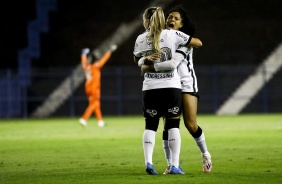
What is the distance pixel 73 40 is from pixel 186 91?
26500 mm

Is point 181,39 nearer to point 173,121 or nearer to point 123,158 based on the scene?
point 173,121

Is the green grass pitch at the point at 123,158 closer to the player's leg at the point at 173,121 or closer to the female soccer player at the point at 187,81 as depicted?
the player's leg at the point at 173,121

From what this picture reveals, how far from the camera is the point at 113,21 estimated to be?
3728 cm

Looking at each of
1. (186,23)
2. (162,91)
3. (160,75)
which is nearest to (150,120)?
(162,91)

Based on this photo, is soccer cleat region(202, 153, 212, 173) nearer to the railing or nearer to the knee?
the knee

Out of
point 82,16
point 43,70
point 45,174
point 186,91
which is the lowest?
point 45,174

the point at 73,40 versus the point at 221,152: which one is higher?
the point at 73,40

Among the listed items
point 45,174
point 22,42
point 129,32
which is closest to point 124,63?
point 129,32

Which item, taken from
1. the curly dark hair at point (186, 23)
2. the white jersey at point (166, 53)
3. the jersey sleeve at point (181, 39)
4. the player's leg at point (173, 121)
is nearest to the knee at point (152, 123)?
the player's leg at point (173, 121)

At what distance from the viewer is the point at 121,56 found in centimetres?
3712

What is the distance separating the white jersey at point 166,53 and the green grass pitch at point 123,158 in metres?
1.14

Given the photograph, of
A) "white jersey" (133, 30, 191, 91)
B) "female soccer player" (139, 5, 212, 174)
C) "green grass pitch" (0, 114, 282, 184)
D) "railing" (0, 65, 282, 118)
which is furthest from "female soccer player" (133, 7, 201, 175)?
"railing" (0, 65, 282, 118)

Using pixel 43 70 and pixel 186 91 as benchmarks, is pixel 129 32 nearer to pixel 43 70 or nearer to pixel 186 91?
pixel 43 70

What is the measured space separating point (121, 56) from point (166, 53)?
26.4 metres
